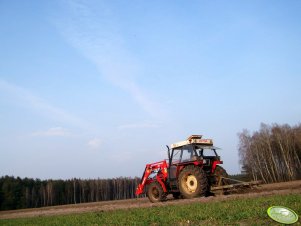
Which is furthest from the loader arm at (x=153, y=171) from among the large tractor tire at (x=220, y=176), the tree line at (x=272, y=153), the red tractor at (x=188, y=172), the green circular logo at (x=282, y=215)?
the tree line at (x=272, y=153)

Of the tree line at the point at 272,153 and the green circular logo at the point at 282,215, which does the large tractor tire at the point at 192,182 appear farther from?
the tree line at the point at 272,153

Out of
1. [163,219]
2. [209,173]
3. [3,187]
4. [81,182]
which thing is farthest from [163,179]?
[81,182]

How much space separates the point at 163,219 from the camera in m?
8.59

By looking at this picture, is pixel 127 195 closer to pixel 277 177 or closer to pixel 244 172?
pixel 244 172

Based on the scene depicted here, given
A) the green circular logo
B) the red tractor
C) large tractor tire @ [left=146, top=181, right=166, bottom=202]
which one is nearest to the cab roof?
the red tractor

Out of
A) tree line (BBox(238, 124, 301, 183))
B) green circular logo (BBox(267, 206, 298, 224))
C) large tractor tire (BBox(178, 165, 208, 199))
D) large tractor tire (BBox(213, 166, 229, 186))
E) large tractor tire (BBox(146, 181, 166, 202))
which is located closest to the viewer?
green circular logo (BBox(267, 206, 298, 224))

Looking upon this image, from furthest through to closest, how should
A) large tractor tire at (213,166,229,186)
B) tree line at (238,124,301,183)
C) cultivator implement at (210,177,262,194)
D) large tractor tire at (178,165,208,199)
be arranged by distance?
tree line at (238,124,301,183)
large tractor tire at (213,166,229,186)
large tractor tire at (178,165,208,199)
cultivator implement at (210,177,262,194)

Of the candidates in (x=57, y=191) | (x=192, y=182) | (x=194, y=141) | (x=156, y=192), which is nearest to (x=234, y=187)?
(x=192, y=182)

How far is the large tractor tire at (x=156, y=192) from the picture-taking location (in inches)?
677

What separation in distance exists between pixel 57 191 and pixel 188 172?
174 feet

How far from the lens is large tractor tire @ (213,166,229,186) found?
51.9 feet

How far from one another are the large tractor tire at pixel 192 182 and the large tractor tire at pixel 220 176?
3.56 ft

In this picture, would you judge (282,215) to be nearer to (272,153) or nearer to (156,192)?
(156,192)

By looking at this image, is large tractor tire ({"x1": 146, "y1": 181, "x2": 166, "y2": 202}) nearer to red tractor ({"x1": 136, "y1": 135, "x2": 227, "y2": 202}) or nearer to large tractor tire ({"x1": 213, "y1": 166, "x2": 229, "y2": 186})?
red tractor ({"x1": 136, "y1": 135, "x2": 227, "y2": 202})
